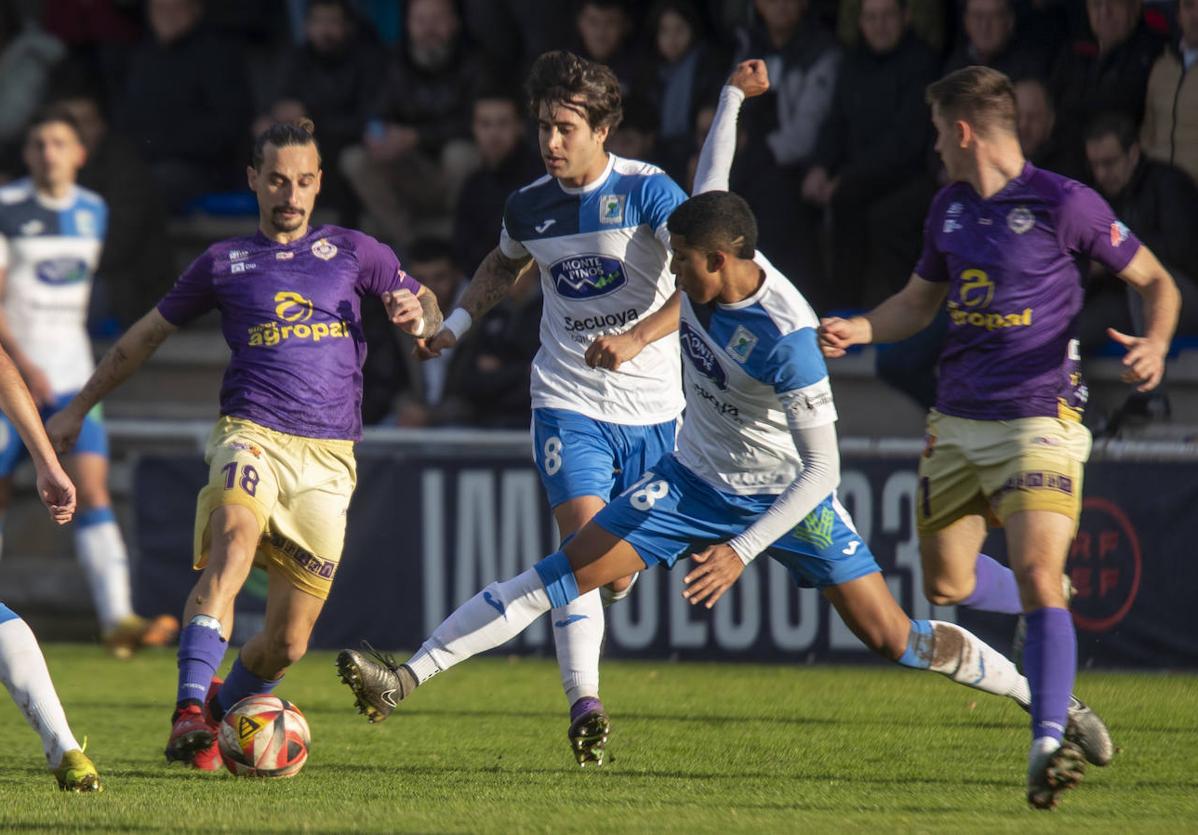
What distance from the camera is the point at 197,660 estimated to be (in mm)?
6766

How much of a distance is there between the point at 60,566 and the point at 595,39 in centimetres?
497

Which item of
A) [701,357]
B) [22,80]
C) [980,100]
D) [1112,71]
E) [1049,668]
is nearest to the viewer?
[1049,668]

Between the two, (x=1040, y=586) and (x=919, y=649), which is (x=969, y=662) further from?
(x=1040, y=586)

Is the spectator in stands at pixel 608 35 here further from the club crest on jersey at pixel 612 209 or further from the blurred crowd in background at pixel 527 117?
the club crest on jersey at pixel 612 209

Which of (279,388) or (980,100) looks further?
(279,388)

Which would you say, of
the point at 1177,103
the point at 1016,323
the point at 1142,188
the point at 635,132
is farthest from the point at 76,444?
the point at 1177,103

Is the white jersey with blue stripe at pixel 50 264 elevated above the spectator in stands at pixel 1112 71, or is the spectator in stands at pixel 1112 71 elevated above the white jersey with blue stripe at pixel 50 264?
the spectator in stands at pixel 1112 71

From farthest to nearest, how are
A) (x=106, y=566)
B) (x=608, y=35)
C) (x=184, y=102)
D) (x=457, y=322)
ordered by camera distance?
(x=184, y=102)
(x=608, y=35)
(x=106, y=566)
(x=457, y=322)

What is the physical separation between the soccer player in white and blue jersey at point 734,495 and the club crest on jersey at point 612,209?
2.49ft

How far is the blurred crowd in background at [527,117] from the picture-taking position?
34.3 ft

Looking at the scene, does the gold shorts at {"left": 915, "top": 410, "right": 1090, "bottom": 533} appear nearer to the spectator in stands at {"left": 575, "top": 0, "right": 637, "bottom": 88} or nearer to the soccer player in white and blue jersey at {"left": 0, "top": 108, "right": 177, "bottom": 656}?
the soccer player in white and blue jersey at {"left": 0, "top": 108, "right": 177, "bottom": 656}

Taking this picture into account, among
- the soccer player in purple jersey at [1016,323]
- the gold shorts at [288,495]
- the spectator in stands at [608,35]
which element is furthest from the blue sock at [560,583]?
the spectator in stands at [608,35]

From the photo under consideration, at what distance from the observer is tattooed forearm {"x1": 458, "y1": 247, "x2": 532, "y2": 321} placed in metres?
7.57

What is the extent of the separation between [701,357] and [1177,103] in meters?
4.90
